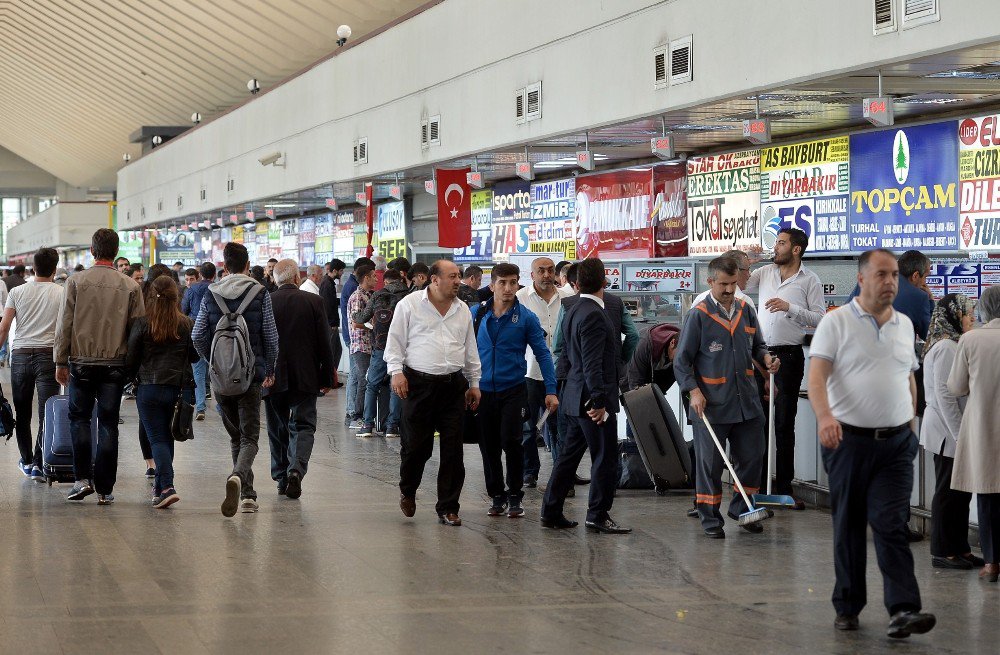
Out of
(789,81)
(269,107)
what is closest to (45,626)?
(789,81)

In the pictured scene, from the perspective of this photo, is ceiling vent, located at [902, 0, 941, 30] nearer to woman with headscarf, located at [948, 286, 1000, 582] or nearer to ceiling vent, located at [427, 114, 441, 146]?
woman with headscarf, located at [948, 286, 1000, 582]

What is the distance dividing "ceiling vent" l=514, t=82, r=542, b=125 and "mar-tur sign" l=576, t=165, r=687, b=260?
1.81m

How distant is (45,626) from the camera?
20.3ft

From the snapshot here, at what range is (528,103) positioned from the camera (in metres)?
13.9

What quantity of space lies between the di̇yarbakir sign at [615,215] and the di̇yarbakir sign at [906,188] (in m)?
3.64

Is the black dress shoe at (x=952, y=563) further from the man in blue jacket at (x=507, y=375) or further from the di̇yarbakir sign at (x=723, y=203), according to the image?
the di̇yarbakir sign at (x=723, y=203)

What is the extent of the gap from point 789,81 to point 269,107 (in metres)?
15.2

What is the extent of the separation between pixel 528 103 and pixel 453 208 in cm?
179

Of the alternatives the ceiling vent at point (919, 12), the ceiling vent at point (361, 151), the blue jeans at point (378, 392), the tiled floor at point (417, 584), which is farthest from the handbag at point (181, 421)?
the ceiling vent at point (361, 151)

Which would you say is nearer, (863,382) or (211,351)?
(863,382)

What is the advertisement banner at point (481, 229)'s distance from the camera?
19188mm

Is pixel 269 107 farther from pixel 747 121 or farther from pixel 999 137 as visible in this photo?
pixel 999 137

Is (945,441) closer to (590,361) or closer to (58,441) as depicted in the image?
(590,361)

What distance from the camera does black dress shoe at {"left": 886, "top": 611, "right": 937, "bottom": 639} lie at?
598 centimetres
